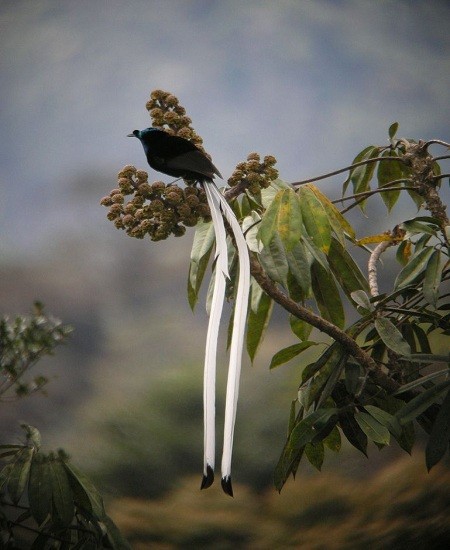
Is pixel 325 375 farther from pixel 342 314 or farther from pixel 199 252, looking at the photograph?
pixel 199 252

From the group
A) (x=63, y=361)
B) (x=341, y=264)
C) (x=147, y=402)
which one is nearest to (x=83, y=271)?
(x=63, y=361)

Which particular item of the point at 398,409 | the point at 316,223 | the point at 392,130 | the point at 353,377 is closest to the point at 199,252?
the point at 316,223

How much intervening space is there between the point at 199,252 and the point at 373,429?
1.34 feet

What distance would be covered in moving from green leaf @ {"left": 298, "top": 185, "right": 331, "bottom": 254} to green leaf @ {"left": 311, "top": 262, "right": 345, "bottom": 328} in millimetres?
168

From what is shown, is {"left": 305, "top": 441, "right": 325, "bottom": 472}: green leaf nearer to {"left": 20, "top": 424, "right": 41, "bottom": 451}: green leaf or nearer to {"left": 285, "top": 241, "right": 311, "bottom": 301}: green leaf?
{"left": 285, "top": 241, "right": 311, "bottom": 301}: green leaf

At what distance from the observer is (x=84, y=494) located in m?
1.09

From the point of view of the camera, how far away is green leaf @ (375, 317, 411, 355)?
105 cm

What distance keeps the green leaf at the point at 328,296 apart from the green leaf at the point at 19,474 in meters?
0.57

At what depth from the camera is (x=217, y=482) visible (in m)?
1.55

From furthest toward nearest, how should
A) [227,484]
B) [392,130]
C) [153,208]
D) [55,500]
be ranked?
[392,130] → [55,500] → [153,208] → [227,484]

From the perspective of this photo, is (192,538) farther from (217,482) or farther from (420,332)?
(420,332)

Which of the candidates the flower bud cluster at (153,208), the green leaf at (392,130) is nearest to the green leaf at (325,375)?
the flower bud cluster at (153,208)

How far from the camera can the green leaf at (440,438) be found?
37.6 inches

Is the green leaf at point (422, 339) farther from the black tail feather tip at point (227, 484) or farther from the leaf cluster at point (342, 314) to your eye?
the black tail feather tip at point (227, 484)
